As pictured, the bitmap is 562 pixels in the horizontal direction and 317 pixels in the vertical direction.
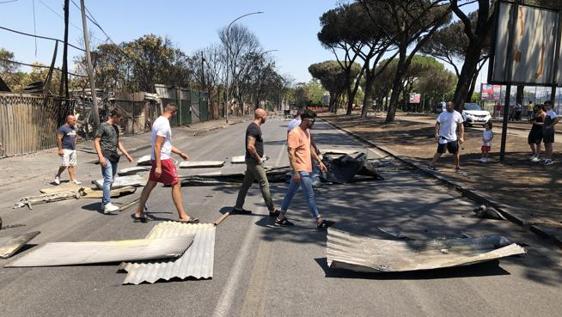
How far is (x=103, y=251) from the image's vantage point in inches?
223

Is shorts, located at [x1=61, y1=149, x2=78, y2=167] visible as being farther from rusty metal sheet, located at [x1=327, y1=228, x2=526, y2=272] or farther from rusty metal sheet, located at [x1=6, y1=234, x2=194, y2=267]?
rusty metal sheet, located at [x1=327, y1=228, x2=526, y2=272]

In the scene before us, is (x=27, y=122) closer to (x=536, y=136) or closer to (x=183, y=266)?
(x=183, y=266)

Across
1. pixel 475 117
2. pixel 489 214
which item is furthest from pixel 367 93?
pixel 489 214

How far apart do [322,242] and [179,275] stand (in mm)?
1996

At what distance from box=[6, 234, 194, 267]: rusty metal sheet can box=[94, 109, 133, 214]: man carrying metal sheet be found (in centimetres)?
196

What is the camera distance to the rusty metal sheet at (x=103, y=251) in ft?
17.6

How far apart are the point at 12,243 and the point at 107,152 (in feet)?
8.61

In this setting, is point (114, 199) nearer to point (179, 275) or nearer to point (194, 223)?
point (194, 223)

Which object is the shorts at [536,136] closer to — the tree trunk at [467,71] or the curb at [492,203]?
the curb at [492,203]

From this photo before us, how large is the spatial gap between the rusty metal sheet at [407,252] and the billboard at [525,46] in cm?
948

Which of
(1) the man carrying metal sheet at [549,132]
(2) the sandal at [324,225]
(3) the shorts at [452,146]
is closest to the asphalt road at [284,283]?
(2) the sandal at [324,225]

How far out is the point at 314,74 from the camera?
99.6 meters

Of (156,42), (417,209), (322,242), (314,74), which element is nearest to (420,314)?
(322,242)

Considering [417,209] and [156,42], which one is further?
[156,42]
